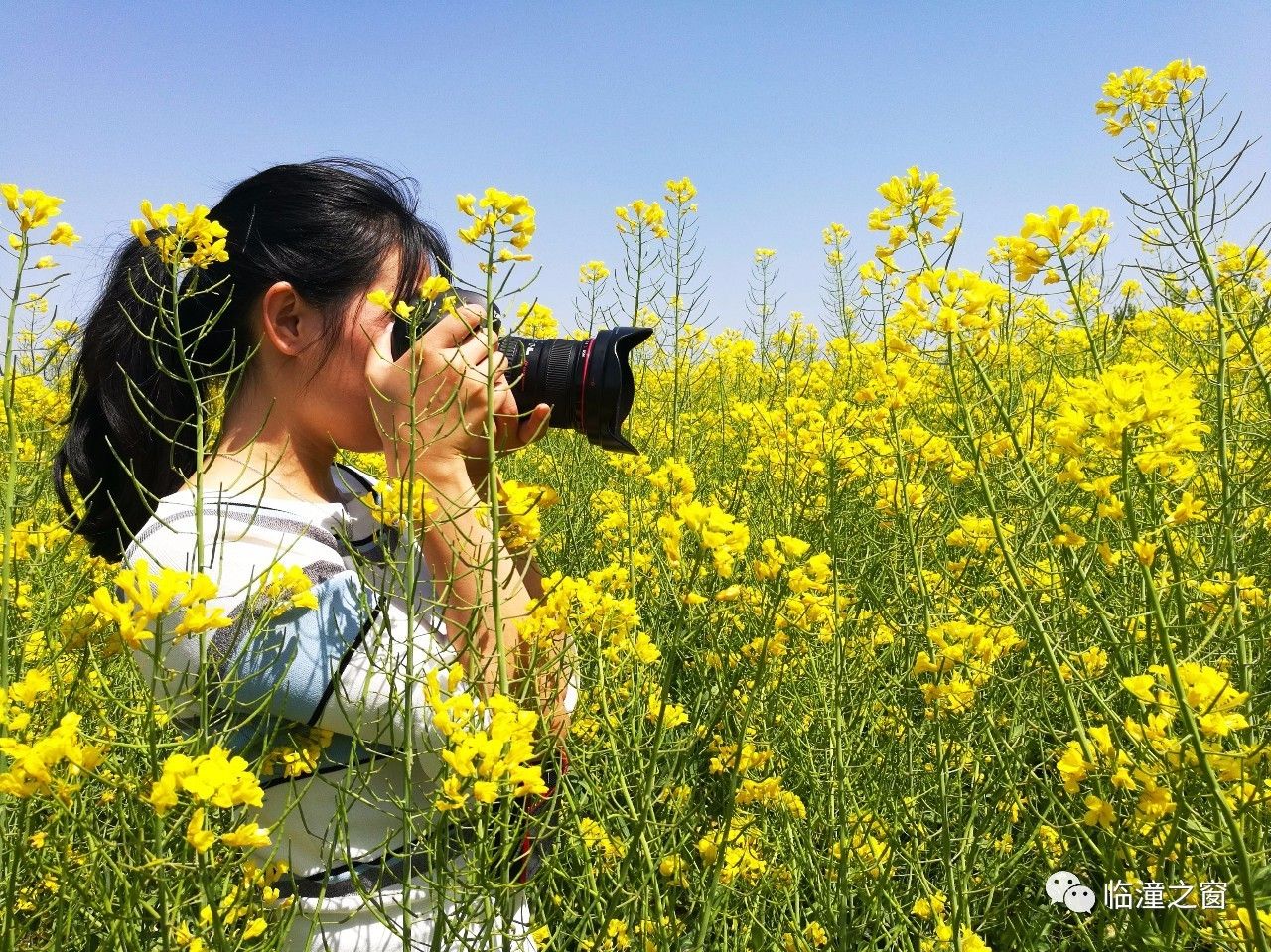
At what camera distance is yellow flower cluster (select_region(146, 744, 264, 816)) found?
2.23 ft

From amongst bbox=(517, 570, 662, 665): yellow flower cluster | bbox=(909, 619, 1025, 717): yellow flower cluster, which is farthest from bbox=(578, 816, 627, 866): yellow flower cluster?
bbox=(909, 619, 1025, 717): yellow flower cluster

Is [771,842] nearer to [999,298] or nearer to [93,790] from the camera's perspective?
[999,298]

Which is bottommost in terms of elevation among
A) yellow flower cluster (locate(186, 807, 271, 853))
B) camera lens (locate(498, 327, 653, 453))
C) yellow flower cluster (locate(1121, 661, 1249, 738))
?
yellow flower cluster (locate(186, 807, 271, 853))

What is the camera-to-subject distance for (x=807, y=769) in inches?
59.4

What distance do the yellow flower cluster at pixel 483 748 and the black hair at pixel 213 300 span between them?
654mm

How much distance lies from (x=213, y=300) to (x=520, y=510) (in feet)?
2.17

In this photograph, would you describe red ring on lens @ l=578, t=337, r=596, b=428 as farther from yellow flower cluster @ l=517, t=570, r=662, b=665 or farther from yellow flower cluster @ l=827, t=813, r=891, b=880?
yellow flower cluster @ l=827, t=813, r=891, b=880

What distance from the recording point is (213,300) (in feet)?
4.27

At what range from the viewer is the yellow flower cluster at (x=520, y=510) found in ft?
3.34

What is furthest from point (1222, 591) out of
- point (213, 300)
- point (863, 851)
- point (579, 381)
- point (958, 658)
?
point (213, 300)

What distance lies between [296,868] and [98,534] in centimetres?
63

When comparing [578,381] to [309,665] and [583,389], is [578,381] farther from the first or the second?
[309,665]

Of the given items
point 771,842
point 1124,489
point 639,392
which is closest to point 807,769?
point 771,842

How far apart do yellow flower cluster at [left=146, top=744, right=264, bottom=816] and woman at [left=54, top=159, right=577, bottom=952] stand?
182mm
